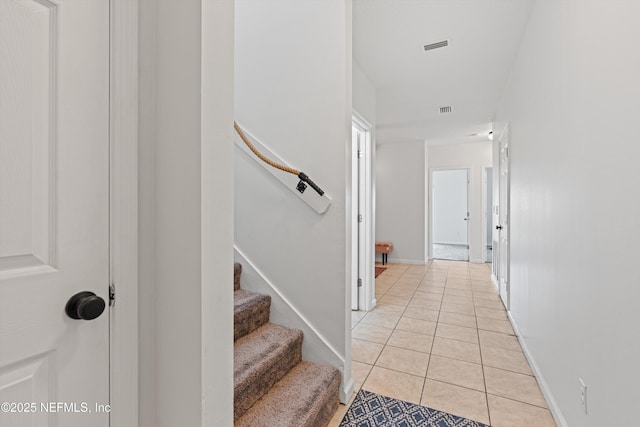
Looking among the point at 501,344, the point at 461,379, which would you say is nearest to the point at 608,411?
the point at 461,379

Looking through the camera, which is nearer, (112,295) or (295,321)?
(112,295)

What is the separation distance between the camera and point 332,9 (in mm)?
1794

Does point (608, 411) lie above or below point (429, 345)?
above

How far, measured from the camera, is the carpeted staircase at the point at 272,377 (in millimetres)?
1350

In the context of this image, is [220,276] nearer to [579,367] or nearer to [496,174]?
[579,367]

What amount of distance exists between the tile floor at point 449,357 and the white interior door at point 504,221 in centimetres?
26

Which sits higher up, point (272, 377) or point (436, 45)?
point (436, 45)

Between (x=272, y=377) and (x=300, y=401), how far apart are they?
0.64ft

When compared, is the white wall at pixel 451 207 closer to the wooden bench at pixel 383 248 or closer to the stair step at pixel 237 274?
the wooden bench at pixel 383 248

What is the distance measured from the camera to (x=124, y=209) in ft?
2.68

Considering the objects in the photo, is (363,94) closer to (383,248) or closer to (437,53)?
(437,53)

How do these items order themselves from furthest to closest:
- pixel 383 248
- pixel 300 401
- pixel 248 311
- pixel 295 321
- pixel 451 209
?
pixel 451 209 < pixel 383 248 < pixel 295 321 < pixel 248 311 < pixel 300 401

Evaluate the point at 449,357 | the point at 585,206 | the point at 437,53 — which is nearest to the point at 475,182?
the point at 437,53

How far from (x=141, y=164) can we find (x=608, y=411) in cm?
185
